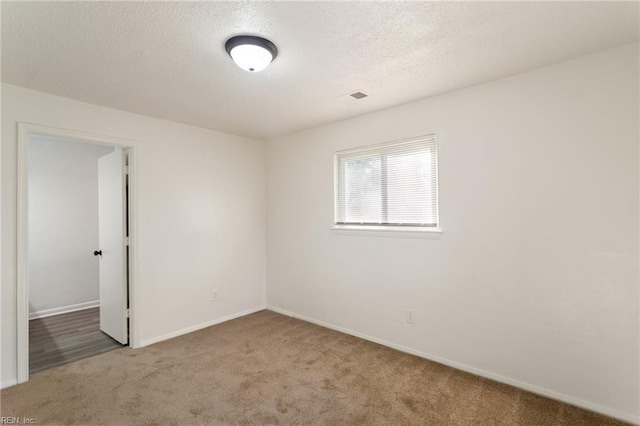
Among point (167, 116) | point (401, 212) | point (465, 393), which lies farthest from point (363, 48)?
point (465, 393)

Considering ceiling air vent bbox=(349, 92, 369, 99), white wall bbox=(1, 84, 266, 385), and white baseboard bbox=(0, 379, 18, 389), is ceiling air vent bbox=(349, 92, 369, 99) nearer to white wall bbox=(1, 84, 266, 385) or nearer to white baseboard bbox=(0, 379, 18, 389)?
white wall bbox=(1, 84, 266, 385)

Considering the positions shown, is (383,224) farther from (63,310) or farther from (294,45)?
(63,310)

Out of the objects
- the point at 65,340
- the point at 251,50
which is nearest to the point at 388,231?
the point at 251,50

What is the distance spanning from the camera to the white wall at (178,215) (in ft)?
8.57

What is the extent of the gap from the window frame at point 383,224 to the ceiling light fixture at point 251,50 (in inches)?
65.6

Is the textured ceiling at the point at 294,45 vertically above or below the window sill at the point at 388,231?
above

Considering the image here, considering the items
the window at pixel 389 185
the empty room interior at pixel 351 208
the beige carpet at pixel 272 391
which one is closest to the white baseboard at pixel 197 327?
the empty room interior at pixel 351 208

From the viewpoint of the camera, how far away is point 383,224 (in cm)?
339

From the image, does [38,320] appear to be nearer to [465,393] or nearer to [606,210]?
[465,393]

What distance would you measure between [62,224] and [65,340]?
1.95 meters

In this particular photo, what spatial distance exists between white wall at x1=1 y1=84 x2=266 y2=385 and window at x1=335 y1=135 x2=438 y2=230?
1472 millimetres

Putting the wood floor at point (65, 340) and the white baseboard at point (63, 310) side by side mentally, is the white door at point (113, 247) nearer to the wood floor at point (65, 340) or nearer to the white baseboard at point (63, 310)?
the wood floor at point (65, 340)

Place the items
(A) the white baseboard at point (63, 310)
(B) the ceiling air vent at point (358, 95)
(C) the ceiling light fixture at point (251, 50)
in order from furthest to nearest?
(A) the white baseboard at point (63, 310) < (B) the ceiling air vent at point (358, 95) < (C) the ceiling light fixture at point (251, 50)

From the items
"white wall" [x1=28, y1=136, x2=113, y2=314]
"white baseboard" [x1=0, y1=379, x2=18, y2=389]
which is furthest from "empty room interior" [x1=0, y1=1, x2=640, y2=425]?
"white wall" [x1=28, y1=136, x2=113, y2=314]
